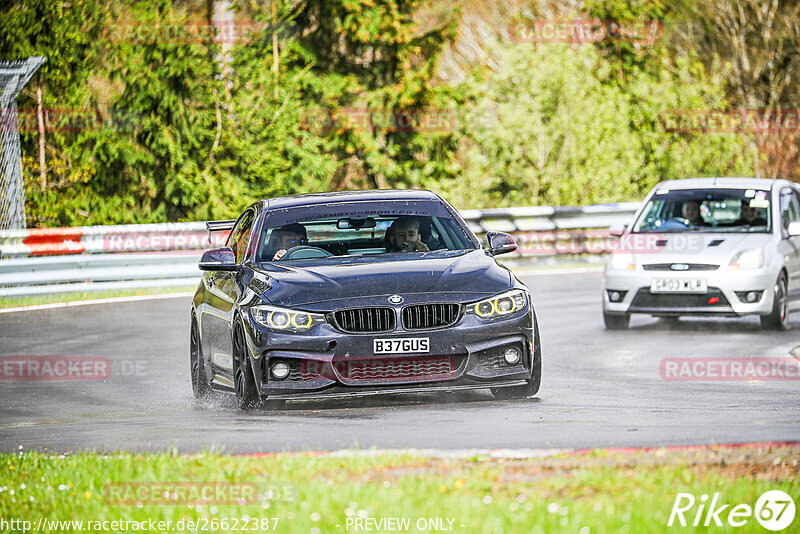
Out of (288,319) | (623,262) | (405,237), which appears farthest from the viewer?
(623,262)

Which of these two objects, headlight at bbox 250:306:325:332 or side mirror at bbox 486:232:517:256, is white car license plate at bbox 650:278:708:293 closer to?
side mirror at bbox 486:232:517:256

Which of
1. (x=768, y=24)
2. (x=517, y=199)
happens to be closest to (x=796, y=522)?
(x=517, y=199)

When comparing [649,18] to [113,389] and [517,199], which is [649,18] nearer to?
[517,199]

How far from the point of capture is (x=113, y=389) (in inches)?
492

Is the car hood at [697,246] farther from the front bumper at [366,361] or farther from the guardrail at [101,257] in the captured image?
the front bumper at [366,361]

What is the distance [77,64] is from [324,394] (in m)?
18.4

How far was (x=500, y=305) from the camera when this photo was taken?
10109mm

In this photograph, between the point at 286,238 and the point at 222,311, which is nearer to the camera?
the point at 222,311

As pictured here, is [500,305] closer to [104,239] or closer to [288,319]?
[288,319]

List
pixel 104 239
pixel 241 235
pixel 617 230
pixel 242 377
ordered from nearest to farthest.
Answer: pixel 242 377, pixel 241 235, pixel 617 230, pixel 104 239

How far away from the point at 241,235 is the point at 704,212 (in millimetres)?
6971

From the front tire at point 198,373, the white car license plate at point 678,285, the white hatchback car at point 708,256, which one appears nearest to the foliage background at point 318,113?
the white hatchback car at point 708,256

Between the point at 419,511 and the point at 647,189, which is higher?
the point at 419,511

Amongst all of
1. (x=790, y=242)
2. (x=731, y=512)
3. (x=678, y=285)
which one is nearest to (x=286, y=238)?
(x=731, y=512)
